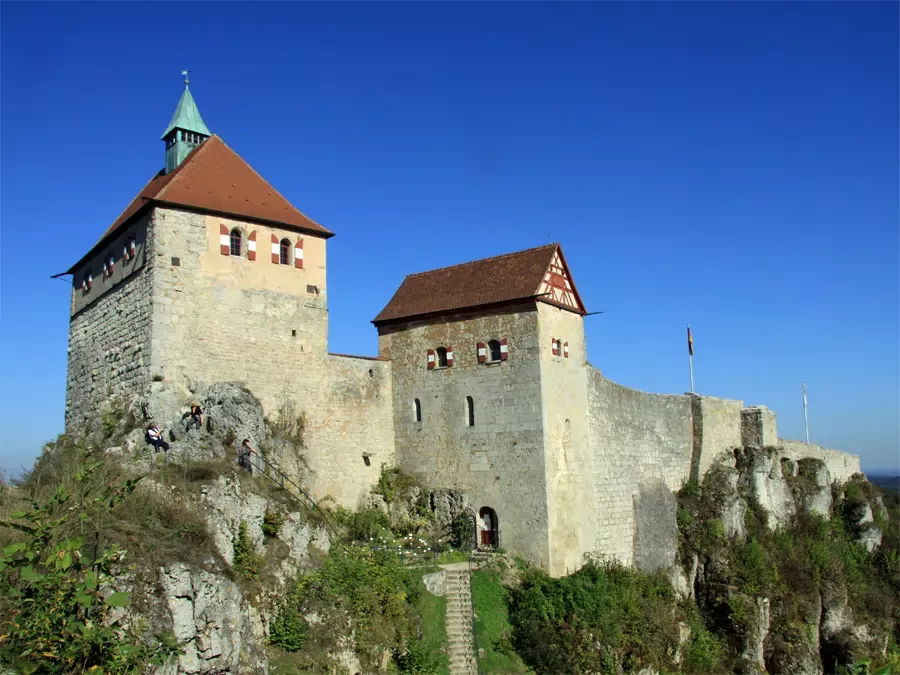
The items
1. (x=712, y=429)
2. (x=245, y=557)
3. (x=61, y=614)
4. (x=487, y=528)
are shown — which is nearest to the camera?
(x=61, y=614)

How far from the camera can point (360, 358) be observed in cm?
2762

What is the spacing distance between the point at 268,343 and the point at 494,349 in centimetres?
690

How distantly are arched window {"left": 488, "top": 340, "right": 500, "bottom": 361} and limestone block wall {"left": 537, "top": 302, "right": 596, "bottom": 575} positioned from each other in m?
1.49

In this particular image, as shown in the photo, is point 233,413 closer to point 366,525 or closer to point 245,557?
point 245,557

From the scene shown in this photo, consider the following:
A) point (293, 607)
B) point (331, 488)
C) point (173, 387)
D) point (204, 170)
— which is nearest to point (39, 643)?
point (293, 607)

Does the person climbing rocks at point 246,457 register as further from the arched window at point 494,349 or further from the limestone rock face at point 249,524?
the arched window at point 494,349

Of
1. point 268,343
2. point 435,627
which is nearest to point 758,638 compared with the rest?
point 435,627

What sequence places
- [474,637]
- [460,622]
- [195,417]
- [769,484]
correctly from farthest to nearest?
1. [769,484]
2. [460,622]
3. [474,637]
4. [195,417]

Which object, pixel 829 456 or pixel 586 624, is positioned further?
pixel 829 456

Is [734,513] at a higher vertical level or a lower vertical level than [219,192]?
lower

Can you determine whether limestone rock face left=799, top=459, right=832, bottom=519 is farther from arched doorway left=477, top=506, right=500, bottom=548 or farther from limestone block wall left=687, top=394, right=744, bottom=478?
arched doorway left=477, top=506, right=500, bottom=548

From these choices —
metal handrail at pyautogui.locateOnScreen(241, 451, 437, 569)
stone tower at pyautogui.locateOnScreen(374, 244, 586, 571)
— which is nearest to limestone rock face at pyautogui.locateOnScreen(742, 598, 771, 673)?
stone tower at pyautogui.locateOnScreen(374, 244, 586, 571)

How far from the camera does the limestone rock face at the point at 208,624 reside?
48.2ft

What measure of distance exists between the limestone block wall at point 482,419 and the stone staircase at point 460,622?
8.31 feet
